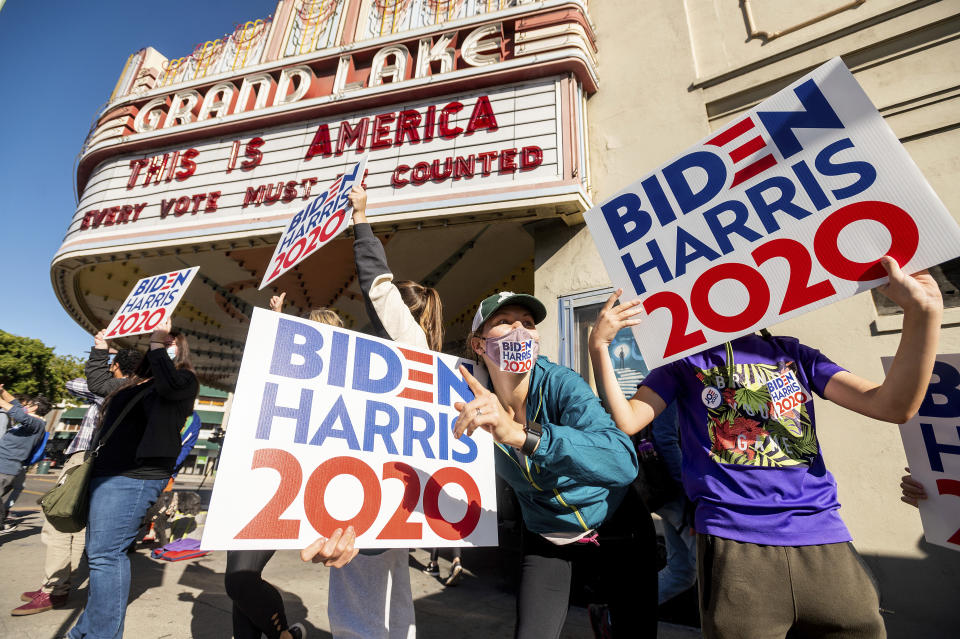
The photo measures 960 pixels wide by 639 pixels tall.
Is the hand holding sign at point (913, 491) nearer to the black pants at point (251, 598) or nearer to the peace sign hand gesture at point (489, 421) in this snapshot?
the peace sign hand gesture at point (489, 421)

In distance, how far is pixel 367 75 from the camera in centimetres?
659

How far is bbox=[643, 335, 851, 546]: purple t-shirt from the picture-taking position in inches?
50.9

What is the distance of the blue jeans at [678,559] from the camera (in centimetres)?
282

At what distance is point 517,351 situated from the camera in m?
1.66

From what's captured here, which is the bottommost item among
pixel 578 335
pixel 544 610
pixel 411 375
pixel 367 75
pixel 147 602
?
pixel 147 602

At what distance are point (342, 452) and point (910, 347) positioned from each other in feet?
5.75

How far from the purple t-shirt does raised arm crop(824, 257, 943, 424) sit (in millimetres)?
178

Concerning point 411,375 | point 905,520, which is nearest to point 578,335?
point 905,520

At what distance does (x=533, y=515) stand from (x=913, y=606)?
314 cm

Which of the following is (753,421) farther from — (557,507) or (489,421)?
(489,421)

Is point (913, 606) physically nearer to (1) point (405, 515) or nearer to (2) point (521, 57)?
(1) point (405, 515)

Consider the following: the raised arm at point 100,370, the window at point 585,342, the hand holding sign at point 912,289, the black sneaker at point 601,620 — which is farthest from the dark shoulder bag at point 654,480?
the raised arm at point 100,370

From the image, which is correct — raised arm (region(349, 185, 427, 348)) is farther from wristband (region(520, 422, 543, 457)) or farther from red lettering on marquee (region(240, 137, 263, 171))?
red lettering on marquee (region(240, 137, 263, 171))

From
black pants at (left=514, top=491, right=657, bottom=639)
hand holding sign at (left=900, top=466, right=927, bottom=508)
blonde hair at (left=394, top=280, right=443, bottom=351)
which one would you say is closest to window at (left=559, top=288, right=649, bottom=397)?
hand holding sign at (left=900, top=466, right=927, bottom=508)
